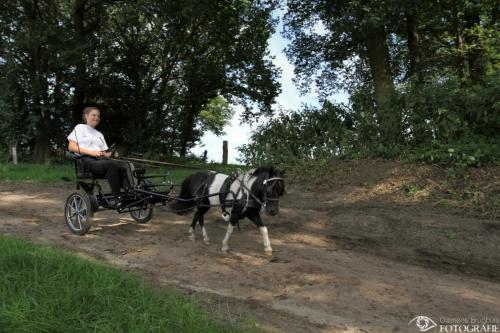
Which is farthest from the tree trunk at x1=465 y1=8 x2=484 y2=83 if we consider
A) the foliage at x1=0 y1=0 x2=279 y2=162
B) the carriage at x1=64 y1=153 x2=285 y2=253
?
the carriage at x1=64 y1=153 x2=285 y2=253

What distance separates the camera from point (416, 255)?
274 inches

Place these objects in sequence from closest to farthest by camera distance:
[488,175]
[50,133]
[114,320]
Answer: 1. [114,320]
2. [488,175]
3. [50,133]

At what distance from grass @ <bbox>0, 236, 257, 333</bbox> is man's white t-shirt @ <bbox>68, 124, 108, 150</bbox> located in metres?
2.91

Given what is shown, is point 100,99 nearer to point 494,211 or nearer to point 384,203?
point 384,203

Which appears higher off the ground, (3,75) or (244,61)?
(244,61)

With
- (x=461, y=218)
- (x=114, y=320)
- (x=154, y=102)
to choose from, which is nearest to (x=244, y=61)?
(x=154, y=102)

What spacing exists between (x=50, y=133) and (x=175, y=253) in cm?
1797

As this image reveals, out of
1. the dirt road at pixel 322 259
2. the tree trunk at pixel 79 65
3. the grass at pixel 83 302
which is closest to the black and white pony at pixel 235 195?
the dirt road at pixel 322 259

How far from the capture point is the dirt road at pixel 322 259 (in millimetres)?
4668

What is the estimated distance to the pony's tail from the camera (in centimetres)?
737

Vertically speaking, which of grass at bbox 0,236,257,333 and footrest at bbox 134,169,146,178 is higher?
footrest at bbox 134,169,146,178

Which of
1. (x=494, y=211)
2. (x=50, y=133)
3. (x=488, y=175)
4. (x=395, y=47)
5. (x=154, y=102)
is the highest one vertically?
(x=395, y=47)

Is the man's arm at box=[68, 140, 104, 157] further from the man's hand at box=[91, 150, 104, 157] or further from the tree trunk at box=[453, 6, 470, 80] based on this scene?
the tree trunk at box=[453, 6, 470, 80]

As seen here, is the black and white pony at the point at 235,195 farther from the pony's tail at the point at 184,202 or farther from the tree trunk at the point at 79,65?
the tree trunk at the point at 79,65
